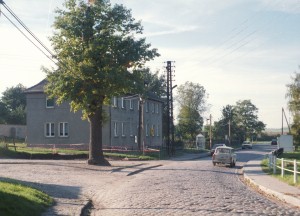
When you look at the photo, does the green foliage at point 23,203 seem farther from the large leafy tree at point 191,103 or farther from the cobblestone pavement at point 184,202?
the large leafy tree at point 191,103

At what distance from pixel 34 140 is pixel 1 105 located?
4776 centimetres

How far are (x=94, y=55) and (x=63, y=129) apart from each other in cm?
2321

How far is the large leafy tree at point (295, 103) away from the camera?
69.5 metres

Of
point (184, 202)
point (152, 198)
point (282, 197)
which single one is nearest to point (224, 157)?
point (282, 197)

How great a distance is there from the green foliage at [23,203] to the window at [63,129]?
38.2m

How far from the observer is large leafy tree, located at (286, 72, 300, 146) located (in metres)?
69.5

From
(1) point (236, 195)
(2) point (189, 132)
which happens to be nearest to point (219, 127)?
(2) point (189, 132)

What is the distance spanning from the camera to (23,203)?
37.6ft

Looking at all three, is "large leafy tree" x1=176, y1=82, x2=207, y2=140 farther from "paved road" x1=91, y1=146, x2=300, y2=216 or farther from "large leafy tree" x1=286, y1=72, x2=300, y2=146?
"paved road" x1=91, y1=146, x2=300, y2=216

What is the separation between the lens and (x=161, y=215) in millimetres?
11828

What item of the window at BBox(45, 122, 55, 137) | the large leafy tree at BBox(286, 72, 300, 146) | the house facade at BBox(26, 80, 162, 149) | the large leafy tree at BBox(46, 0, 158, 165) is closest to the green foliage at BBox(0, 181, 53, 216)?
the large leafy tree at BBox(46, 0, 158, 165)

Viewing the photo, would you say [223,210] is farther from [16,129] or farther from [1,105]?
[1,105]

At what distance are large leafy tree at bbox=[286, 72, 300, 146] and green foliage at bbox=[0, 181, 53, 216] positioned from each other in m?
60.4

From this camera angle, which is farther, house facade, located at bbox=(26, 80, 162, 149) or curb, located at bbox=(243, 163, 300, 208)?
house facade, located at bbox=(26, 80, 162, 149)
